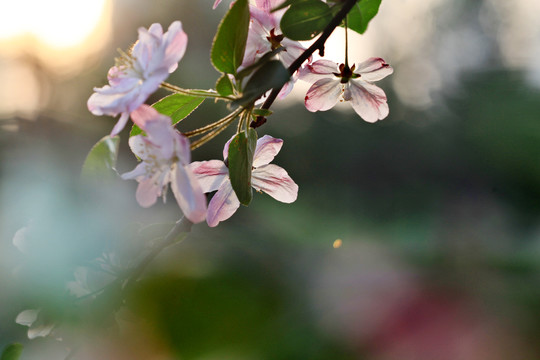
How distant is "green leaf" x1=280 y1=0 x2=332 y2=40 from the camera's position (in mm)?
376

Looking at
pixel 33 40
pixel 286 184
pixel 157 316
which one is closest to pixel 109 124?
pixel 33 40

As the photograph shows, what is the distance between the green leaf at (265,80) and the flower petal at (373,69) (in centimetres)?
23

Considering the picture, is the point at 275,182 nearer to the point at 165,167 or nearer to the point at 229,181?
the point at 229,181

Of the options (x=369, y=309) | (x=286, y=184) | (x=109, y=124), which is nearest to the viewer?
(x=286, y=184)

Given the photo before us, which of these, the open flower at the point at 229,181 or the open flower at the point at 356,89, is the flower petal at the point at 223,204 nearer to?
the open flower at the point at 229,181

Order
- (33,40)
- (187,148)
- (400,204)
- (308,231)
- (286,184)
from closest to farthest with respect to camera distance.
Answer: (187,148)
(286,184)
(33,40)
(308,231)
(400,204)

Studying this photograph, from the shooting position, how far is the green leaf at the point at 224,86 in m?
0.34

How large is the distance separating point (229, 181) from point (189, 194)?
13 cm

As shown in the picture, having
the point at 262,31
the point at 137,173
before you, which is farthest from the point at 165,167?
the point at 262,31

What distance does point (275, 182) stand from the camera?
49 cm

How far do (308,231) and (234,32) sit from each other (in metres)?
7.38

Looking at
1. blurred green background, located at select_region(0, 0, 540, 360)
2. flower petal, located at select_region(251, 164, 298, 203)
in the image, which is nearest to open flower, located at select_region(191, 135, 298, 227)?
flower petal, located at select_region(251, 164, 298, 203)

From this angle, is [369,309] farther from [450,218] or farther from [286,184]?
[286,184]

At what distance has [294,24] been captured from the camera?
38 cm
